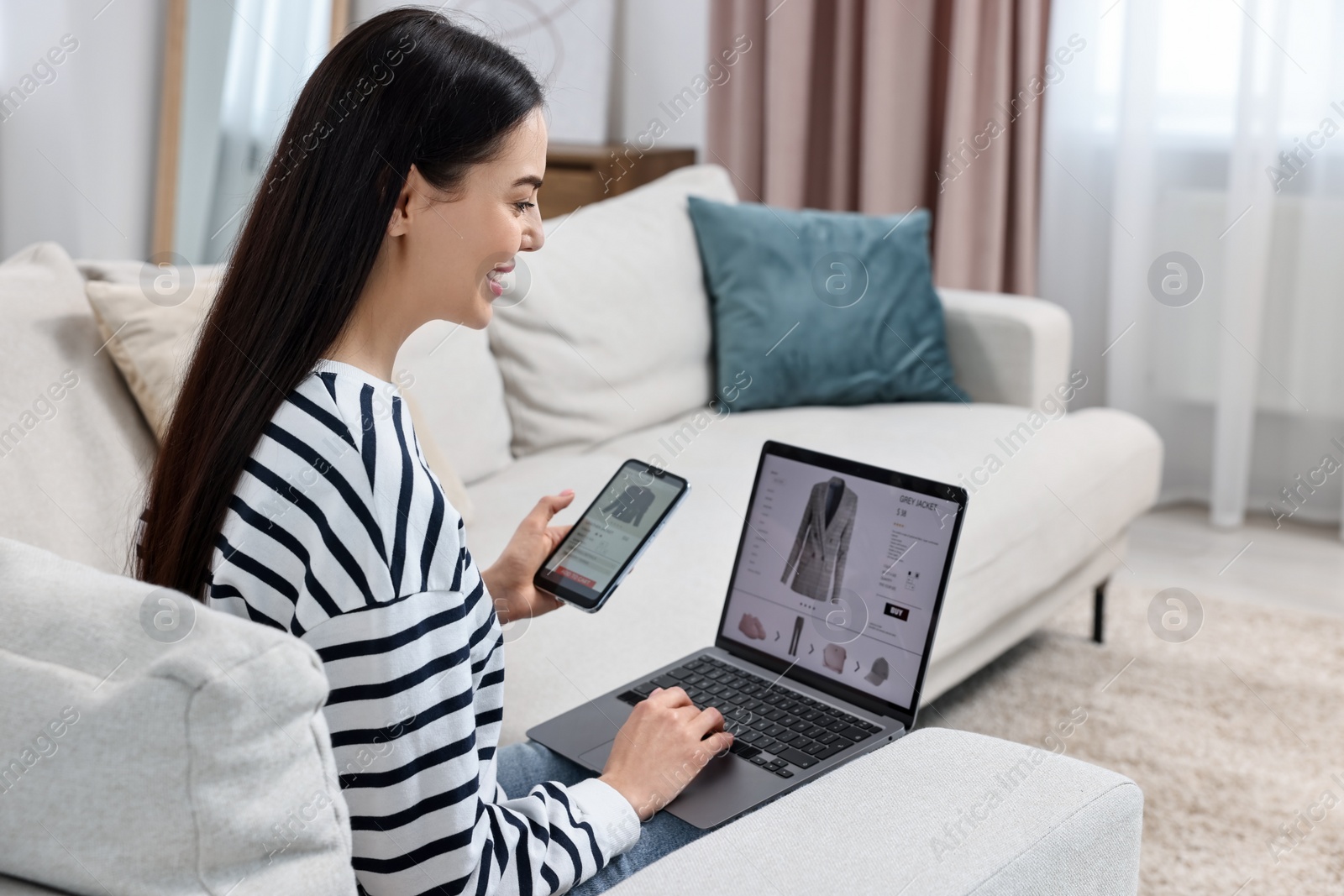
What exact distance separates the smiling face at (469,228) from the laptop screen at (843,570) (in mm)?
383

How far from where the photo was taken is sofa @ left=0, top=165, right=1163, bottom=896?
0.53 metres

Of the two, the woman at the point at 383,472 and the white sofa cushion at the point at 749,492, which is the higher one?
the woman at the point at 383,472

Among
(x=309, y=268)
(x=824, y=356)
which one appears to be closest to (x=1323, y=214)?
(x=824, y=356)

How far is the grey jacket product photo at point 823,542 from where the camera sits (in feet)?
3.52

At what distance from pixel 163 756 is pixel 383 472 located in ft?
0.86

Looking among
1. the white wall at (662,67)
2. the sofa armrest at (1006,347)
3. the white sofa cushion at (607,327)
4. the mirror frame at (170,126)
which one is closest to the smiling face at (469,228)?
the white sofa cushion at (607,327)

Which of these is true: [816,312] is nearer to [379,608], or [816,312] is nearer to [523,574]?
[523,574]

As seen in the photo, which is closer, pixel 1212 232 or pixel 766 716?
pixel 766 716

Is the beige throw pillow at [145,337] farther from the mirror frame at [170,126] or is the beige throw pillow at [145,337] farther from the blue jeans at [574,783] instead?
the mirror frame at [170,126]

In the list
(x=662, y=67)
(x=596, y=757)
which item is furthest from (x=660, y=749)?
(x=662, y=67)

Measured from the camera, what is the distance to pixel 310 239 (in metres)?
0.78

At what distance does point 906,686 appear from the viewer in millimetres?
1024

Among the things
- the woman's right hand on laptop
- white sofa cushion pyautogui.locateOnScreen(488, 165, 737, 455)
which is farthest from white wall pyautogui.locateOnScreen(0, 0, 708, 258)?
the woman's right hand on laptop

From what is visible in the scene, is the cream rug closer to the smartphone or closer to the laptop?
the laptop
